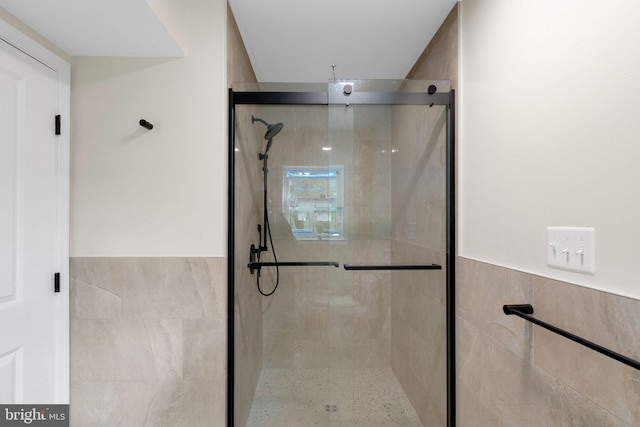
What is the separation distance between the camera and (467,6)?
148 cm

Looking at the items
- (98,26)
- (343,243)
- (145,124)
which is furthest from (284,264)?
(98,26)

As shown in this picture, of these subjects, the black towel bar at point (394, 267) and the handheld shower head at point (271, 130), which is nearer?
the black towel bar at point (394, 267)

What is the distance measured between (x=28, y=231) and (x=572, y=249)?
211cm

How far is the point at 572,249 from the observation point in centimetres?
90

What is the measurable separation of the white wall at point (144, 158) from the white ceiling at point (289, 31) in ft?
0.43

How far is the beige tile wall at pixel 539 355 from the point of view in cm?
77

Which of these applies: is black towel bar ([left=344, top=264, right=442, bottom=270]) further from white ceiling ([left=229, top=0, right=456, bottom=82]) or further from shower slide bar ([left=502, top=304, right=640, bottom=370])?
white ceiling ([left=229, top=0, right=456, bottom=82])

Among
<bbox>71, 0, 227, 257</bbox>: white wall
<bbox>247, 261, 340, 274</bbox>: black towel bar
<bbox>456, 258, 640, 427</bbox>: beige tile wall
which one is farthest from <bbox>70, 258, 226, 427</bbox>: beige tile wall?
<bbox>456, 258, 640, 427</bbox>: beige tile wall

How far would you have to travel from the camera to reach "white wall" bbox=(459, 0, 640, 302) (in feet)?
2.46

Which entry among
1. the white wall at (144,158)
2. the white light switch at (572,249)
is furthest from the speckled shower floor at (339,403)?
the white light switch at (572,249)

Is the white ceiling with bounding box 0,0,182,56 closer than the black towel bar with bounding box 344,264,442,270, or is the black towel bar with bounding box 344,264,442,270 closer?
the white ceiling with bounding box 0,0,182,56

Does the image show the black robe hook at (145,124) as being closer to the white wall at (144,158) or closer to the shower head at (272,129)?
the white wall at (144,158)

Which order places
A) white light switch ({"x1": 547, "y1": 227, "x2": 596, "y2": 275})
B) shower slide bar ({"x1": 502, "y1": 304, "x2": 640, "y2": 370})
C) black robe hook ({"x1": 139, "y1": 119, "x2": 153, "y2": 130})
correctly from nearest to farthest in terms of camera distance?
shower slide bar ({"x1": 502, "y1": 304, "x2": 640, "y2": 370}) < white light switch ({"x1": 547, "y1": 227, "x2": 596, "y2": 275}) < black robe hook ({"x1": 139, "y1": 119, "x2": 153, "y2": 130})

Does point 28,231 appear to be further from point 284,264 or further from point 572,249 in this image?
point 572,249
